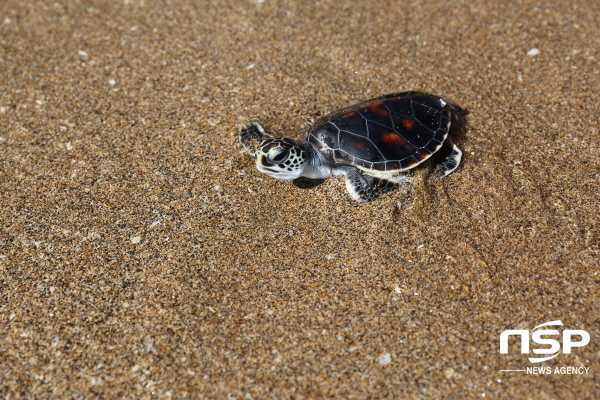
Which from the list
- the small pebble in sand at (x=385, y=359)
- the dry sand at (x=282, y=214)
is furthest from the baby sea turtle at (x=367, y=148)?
the small pebble in sand at (x=385, y=359)

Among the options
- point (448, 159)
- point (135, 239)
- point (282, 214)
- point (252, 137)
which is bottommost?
point (135, 239)

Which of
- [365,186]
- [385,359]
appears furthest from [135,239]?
[385,359]

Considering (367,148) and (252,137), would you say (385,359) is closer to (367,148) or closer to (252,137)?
(367,148)

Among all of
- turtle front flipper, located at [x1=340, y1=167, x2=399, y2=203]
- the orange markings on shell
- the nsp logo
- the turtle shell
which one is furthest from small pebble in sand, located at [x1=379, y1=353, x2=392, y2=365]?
the orange markings on shell

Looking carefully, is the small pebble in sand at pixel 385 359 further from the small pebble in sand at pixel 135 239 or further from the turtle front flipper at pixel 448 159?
the small pebble in sand at pixel 135 239

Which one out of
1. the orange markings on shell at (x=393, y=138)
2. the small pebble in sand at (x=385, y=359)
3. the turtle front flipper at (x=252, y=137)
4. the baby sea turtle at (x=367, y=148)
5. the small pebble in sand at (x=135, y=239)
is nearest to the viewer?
the small pebble in sand at (x=385, y=359)

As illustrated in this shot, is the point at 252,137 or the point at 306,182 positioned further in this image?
the point at 252,137

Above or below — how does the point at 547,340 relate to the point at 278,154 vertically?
below
